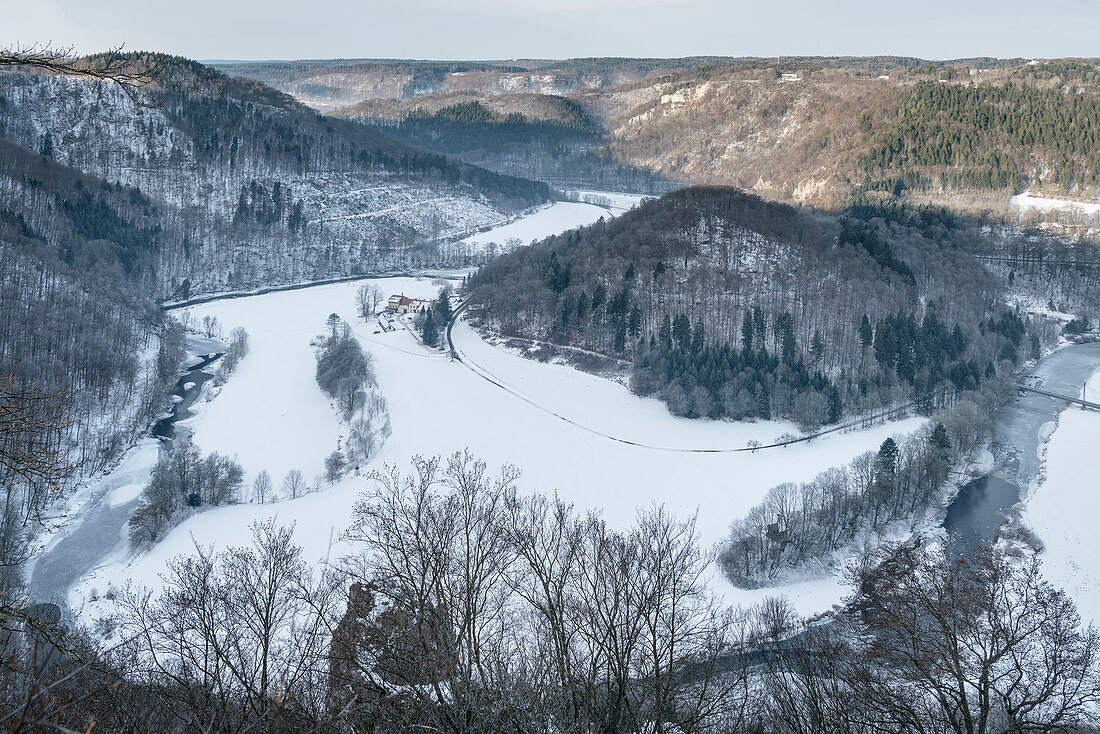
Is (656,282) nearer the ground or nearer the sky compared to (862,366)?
nearer the sky

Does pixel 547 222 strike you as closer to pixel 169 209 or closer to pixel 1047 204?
pixel 169 209

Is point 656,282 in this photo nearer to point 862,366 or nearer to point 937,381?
point 862,366

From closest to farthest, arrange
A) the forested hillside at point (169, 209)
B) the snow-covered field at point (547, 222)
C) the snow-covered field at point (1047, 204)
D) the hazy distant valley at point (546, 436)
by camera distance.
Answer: the hazy distant valley at point (546, 436)
the forested hillside at point (169, 209)
the snow-covered field at point (1047, 204)
the snow-covered field at point (547, 222)

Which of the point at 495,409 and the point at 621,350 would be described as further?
the point at 621,350

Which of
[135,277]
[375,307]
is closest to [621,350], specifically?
[375,307]

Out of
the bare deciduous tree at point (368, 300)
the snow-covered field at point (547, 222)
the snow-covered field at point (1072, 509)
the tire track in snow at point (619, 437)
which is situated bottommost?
the snow-covered field at point (1072, 509)

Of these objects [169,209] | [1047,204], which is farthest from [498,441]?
[1047,204]

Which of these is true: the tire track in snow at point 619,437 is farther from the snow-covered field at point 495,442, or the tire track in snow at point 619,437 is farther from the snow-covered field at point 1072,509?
the snow-covered field at point 1072,509

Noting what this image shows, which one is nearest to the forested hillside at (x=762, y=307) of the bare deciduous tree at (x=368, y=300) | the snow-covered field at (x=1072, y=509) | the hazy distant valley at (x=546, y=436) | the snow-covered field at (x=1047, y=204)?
the hazy distant valley at (x=546, y=436)
